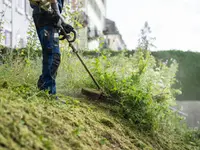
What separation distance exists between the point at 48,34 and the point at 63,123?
120cm

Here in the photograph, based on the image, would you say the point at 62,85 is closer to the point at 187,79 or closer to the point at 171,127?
the point at 171,127

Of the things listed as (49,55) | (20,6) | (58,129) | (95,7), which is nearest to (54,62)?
(49,55)

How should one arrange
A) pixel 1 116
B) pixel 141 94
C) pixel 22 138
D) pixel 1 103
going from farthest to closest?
pixel 141 94
pixel 1 103
pixel 1 116
pixel 22 138

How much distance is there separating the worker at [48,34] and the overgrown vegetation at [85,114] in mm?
185

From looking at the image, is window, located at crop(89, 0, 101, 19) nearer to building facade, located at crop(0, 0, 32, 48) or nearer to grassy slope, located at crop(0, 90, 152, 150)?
building facade, located at crop(0, 0, 32, 48)

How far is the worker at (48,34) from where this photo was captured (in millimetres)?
3719

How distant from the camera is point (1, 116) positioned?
7.13 feet

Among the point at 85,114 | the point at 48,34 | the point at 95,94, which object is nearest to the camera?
the point at 48,34

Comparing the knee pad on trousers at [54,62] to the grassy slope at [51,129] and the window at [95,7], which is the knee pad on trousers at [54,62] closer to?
the grassy slope at [51,129]

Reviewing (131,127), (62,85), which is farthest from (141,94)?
(62,85)

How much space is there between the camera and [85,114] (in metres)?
3.94

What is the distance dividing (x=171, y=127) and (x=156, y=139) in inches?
46.1

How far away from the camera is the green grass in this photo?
2.13 metres

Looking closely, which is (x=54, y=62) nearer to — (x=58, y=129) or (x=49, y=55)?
(x=49, y=55)
